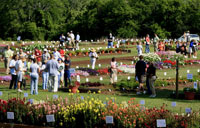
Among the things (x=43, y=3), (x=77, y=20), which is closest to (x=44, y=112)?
(x=77, y=20)

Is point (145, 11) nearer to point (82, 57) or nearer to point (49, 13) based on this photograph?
point (49, 13)

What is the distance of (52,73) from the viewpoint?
71.5 feet

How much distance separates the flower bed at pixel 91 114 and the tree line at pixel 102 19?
61230 mm

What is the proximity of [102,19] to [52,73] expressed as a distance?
200ft

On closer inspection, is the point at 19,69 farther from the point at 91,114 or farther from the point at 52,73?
the point at 91,114

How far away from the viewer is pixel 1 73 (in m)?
31.1

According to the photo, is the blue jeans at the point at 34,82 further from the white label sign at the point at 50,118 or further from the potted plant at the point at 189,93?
the white label sign at the point at 50,118

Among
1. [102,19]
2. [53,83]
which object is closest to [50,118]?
[53,83]

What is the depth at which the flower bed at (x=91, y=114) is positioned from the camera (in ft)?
41.6

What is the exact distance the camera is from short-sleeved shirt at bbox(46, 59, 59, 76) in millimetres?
21672

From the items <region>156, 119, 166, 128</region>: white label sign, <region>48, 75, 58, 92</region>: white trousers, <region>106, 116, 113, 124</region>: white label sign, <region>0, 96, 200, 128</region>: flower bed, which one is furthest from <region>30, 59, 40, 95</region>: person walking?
<region>156, 119, 166, 128</region>: white label sign

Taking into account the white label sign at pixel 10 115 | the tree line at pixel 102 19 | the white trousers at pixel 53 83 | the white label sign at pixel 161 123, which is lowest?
the white label sign at pixel 161 123

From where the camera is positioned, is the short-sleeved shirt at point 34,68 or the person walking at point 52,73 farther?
the person walking at point 52,73

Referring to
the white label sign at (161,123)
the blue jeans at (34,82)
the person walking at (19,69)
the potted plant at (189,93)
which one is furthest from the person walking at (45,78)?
the white label sign at (161,123)
